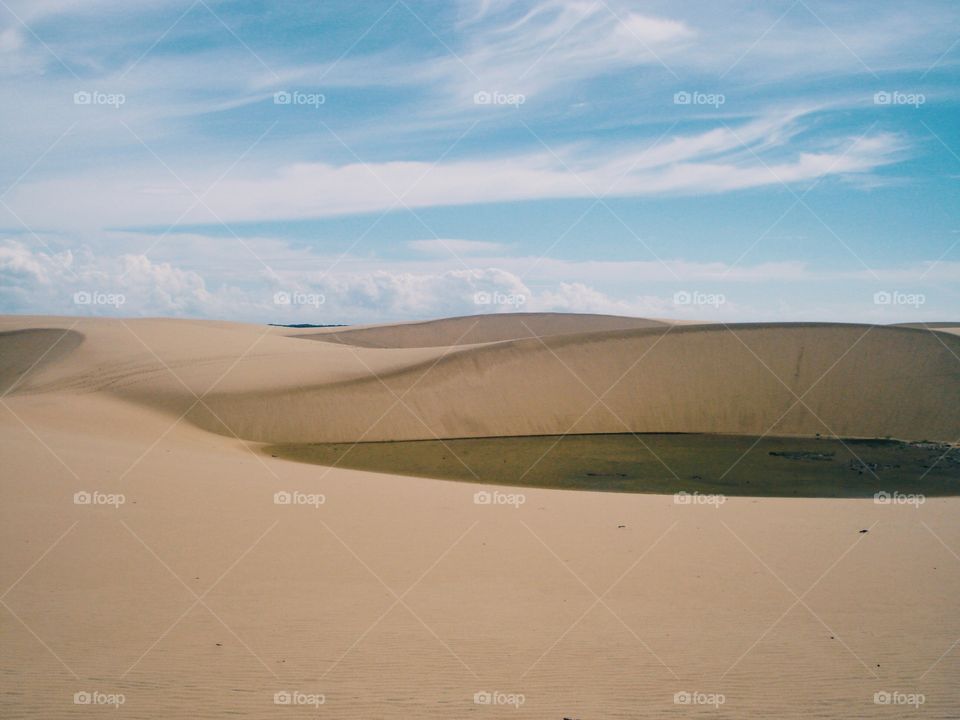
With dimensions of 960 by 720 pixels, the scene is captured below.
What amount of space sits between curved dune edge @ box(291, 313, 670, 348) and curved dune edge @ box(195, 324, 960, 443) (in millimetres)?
35162

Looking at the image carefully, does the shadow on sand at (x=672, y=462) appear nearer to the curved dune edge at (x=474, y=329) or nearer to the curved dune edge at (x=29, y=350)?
the curved dune edge at (x=29, y=350)

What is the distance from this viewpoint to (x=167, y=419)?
74.2 feet

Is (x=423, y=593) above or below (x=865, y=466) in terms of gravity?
below

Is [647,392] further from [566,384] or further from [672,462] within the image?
[672,462]

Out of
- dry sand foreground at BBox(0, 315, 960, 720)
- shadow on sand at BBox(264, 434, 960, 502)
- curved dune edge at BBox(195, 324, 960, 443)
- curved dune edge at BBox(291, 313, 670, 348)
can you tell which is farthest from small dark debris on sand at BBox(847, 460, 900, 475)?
curved dune edge at BBox(291, 313, 670, 348)

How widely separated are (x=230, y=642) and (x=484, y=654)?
2.30 metres

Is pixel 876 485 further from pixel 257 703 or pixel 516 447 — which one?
pixel 257 703

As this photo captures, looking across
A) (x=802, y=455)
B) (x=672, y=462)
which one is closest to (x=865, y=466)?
(x=802, y=455)

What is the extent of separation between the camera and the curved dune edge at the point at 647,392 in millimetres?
25328

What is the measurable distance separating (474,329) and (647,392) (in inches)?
1742

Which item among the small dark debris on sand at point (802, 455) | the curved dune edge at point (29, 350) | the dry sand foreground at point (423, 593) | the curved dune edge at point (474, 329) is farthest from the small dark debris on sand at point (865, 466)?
the curved dune edge at point (474, 329)

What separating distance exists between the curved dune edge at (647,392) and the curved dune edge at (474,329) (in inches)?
Result: 1384

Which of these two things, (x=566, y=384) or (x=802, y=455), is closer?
(x=802, y=455)

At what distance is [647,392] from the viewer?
28.8 m
